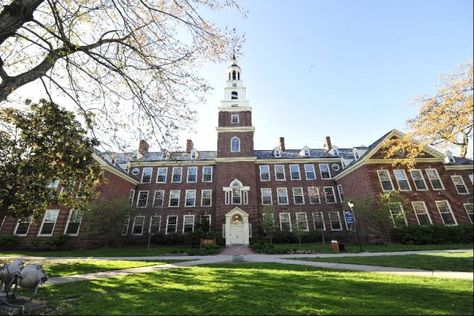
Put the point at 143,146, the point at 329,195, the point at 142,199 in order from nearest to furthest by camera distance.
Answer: the point at 143,146, the point at 329,195, the point at 142,199

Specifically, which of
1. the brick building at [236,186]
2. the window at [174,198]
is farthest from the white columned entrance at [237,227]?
the window at [174,198]

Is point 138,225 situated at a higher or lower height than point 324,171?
lower

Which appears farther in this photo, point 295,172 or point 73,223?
point 295,172

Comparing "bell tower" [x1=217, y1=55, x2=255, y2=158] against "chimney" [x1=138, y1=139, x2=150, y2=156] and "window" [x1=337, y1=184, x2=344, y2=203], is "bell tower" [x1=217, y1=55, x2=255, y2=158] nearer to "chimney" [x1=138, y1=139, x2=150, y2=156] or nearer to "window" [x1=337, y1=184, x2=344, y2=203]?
"window" [x1=337, y1=184, x2=344, y2=203]

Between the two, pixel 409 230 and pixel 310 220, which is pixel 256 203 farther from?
pixel 409 230

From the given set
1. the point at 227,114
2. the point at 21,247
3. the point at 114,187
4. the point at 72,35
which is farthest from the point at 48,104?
the point at 227,114

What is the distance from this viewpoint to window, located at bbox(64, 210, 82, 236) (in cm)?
2091

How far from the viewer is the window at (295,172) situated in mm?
27631

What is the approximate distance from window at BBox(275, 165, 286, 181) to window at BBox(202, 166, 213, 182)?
7.60 meters

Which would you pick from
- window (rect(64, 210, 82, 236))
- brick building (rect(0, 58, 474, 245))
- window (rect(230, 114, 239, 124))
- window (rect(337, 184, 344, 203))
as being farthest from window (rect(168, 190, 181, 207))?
window (rect(337, 184, 344, 203))

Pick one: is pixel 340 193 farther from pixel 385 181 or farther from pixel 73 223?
pixel 73 223

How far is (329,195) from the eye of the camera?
26641mm

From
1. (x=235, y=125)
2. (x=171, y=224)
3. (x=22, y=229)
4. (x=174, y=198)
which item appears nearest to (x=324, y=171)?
(x=235, y=125)

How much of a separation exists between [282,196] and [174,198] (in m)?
12.0
